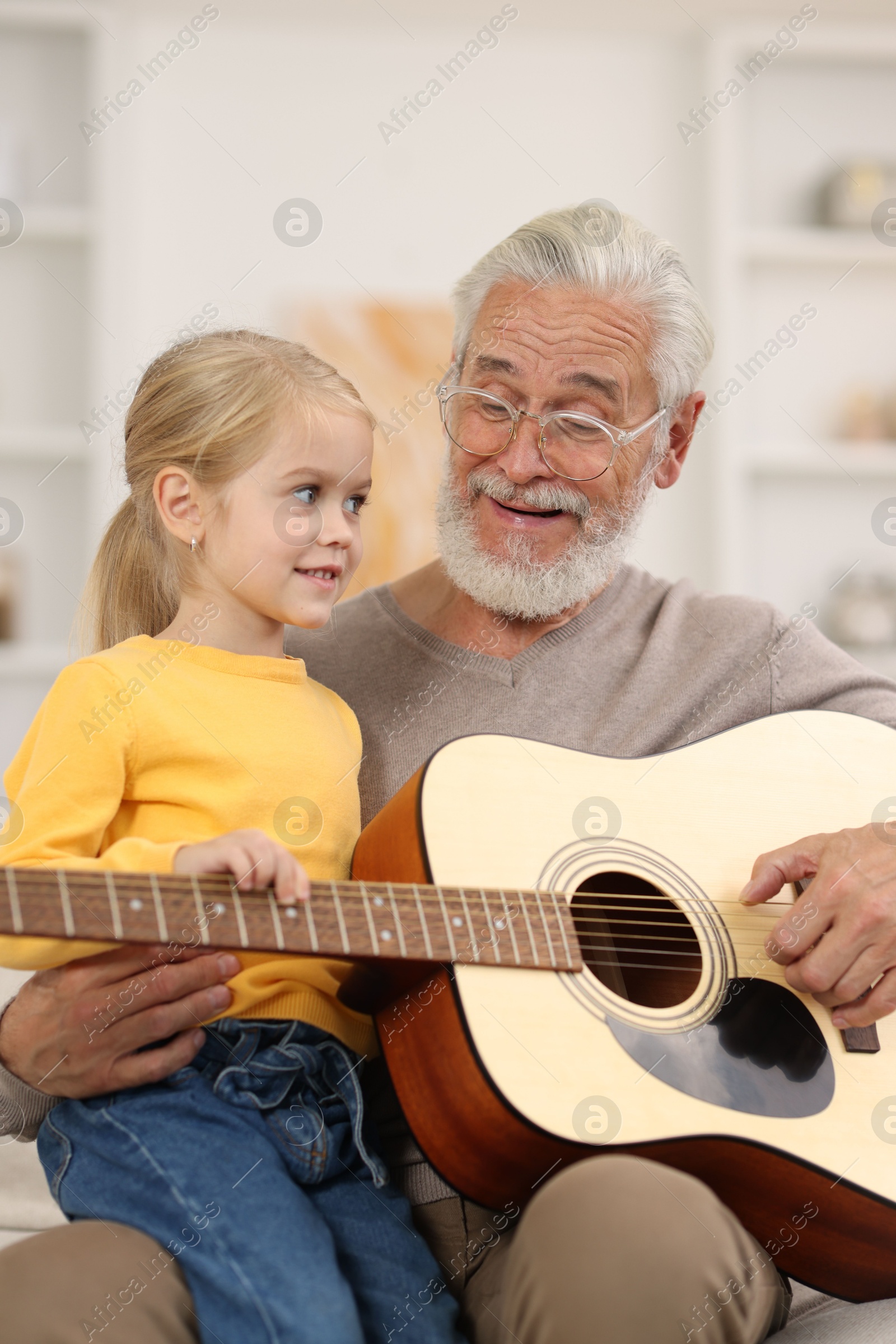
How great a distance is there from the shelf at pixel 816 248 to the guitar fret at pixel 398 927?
9.45ft

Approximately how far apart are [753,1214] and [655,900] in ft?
0.98

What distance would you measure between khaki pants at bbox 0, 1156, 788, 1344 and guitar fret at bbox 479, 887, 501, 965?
18 centimetres

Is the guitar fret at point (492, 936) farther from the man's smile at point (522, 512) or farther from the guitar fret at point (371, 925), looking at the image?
the man's smile at point (522, 512)

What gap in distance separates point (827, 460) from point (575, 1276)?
9.56ft

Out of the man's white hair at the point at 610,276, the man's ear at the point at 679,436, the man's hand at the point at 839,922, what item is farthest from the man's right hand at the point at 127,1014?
the man's ear at the point at 679,436

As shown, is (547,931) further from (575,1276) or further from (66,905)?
(66,905)

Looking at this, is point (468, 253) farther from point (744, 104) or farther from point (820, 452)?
point (820, 452)

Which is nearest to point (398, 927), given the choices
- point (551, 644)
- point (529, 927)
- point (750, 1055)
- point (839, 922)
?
point (529, 927)

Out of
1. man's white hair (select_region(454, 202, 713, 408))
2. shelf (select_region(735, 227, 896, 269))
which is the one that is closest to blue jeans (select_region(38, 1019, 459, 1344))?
man's white hair (select_region(454, 202, 713, 408))

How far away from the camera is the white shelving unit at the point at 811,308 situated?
340cm

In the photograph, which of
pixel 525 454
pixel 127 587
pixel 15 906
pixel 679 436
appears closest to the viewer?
pixel 15 906

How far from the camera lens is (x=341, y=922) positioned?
956mm

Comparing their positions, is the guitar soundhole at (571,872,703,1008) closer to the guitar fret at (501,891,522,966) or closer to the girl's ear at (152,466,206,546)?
the guitar fret at (501,891,522,966)

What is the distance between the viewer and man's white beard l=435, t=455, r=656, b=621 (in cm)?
156
